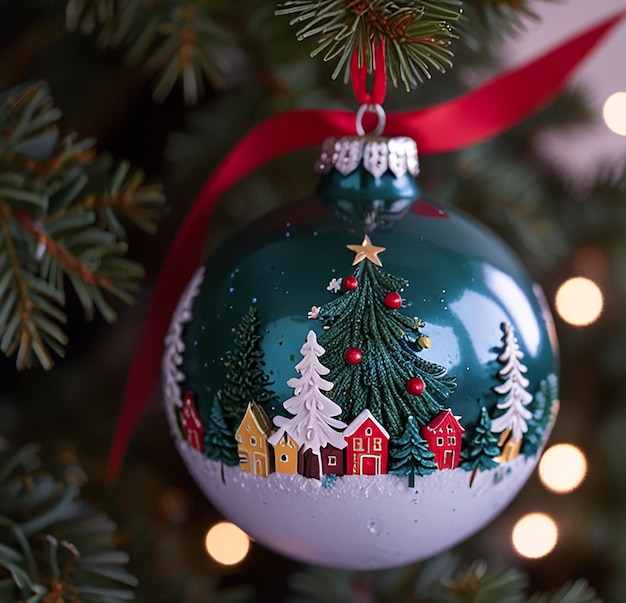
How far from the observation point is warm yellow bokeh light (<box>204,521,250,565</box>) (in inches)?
34.5

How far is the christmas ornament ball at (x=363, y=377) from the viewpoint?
17.1 inches

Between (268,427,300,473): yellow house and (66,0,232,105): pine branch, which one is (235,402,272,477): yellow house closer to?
(268,427,300,473): yellow house

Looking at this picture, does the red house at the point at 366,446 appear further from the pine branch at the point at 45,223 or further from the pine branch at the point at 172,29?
the pine branch at the point at 172,29

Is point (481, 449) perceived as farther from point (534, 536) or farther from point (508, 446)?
point (534, 536)

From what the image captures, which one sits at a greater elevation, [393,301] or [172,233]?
[172,233]

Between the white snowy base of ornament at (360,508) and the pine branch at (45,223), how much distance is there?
0.14 m

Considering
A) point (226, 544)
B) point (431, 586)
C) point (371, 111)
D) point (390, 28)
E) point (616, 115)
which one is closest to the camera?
point (390, 28)

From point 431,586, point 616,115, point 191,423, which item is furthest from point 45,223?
point 616,115

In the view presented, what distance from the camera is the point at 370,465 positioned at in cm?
44

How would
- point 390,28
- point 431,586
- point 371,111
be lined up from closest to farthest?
point 390,28 < point 371,111 < point 431,586

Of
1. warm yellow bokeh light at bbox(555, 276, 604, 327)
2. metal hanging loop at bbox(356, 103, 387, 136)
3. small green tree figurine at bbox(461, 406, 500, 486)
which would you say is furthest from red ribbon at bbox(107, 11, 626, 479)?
warm yellow bokeh light at bbox(555, 276, 604, 327)

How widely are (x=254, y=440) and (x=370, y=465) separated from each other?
0.08 metres

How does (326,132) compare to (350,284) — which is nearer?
(350,284)

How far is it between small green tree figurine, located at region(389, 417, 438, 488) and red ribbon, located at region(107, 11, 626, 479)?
25cm
